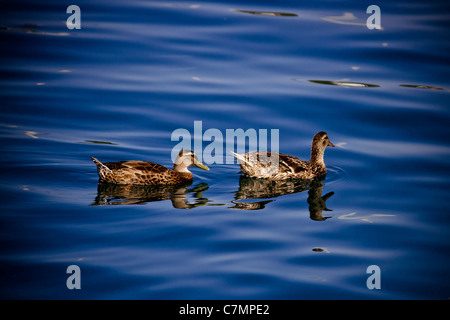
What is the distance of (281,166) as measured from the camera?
1255 centimetres

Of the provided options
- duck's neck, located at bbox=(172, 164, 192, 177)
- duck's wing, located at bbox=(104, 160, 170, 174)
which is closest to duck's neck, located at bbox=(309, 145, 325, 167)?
duck's neck, located at bbox=(172, 164, 192, 177)

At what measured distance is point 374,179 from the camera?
41.1 ft

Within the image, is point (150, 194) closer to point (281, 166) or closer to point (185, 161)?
point (185, 161)

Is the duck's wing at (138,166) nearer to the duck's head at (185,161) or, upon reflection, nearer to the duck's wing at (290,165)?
the duck's head at (185,161)

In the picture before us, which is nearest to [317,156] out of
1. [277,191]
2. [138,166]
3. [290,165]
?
[290,165]

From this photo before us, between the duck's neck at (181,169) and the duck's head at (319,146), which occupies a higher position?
the duck's head at (319,146)

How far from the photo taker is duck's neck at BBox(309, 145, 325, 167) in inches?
514

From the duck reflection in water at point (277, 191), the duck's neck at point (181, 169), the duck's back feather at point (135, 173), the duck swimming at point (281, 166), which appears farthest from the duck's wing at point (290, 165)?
the duck's back feather at point (135, 173)

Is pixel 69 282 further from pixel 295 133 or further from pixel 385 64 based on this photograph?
pixel 385 64

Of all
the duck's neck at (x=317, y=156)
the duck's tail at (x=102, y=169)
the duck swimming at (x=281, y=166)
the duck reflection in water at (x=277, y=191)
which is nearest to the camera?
the duck reflection in water at (x=277, y=191)

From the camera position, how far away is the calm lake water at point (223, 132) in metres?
8.88

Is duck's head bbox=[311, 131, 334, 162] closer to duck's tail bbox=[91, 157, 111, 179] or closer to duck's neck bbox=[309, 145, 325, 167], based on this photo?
duck's neck bbox=[309, 145, 325, 167]

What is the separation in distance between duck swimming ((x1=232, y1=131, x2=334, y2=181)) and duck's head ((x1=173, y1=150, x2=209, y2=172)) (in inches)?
31.0

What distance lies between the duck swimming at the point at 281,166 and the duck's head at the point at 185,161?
0.79 metres
